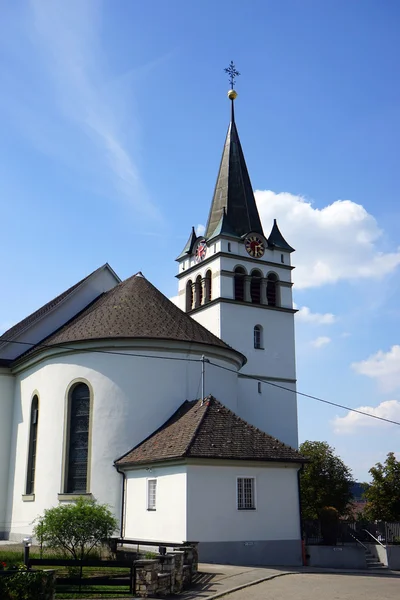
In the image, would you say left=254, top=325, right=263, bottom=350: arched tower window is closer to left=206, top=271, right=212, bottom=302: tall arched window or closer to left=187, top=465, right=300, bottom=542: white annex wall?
left=206, top=271, right=212, bottom=302: tall arched window

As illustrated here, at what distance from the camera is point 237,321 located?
1576 inches

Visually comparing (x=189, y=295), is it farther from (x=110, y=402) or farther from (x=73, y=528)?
(x=73, y=528)

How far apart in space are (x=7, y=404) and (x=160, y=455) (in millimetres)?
13612

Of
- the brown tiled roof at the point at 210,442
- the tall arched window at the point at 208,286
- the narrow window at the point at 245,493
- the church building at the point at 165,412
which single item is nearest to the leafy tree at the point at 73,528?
the church building at the point at 165,412

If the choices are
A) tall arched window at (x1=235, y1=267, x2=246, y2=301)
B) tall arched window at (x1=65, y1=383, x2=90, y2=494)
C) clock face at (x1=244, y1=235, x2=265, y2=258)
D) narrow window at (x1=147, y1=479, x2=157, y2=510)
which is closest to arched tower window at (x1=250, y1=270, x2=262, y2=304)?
tall arched window at (x1=235, y1=267, x2=246, y2=301)

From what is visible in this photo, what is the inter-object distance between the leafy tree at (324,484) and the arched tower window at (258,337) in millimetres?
6999

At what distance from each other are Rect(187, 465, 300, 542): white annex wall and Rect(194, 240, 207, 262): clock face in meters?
22.3

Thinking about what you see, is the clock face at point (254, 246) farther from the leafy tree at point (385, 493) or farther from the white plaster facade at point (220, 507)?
the white plaster facade at point (220, 507)

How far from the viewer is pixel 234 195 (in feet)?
148

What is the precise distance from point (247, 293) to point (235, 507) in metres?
20.9

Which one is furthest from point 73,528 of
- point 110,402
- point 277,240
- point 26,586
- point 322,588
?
point 277,240

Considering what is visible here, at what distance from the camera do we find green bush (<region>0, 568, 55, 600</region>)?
12.6m

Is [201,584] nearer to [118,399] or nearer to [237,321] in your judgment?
[118,399]

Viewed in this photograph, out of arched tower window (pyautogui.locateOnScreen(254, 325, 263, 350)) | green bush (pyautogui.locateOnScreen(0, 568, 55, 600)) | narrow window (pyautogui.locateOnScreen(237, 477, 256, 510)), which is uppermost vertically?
arched tower window (pyautogui.locateOnScreen(254, 325, 263, 350))
